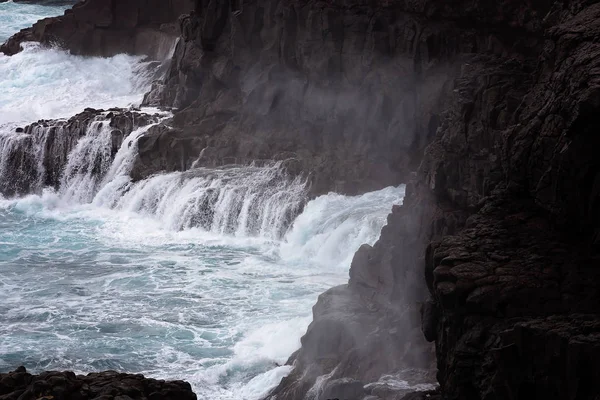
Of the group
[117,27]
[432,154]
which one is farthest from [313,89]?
[117,27]

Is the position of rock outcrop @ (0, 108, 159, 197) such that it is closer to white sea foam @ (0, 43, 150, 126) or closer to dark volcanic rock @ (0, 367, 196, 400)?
white sea foam @ (0, 43, 150, 126)

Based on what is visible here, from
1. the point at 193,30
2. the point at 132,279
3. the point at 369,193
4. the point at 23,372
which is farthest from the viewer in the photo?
the point at 193,30

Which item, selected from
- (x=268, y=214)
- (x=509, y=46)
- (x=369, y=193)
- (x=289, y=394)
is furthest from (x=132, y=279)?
(x=509, y=46)

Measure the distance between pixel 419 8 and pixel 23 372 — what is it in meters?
21.5

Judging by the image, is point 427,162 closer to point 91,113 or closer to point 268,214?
point 268,214

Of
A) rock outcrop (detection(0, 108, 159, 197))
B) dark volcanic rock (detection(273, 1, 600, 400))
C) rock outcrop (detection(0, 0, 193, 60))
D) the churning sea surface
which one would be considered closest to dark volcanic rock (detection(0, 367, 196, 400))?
dark volcanic rock (detection(273, 1, 600, 400))

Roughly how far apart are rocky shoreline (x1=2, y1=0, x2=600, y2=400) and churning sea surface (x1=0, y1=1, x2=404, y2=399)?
5.88ft

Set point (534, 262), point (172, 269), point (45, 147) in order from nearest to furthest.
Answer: point (534, 262) → point (172, 269) → point (45, 147)

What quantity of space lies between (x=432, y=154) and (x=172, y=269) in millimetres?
11878

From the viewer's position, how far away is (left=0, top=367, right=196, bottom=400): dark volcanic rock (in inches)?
558

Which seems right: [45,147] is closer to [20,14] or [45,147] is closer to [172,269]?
[172,269]

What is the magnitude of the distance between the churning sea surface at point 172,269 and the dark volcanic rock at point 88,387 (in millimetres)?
5690

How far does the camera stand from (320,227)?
102 ft

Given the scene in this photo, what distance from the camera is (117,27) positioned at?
51625 mm
